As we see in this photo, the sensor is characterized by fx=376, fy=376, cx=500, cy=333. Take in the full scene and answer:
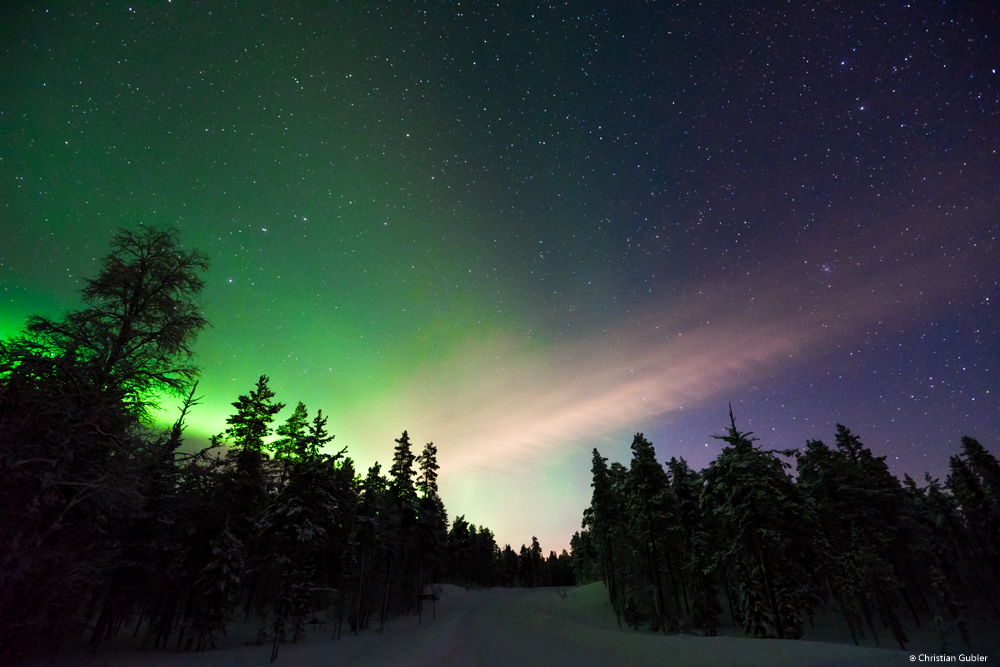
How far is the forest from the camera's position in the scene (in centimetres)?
1109

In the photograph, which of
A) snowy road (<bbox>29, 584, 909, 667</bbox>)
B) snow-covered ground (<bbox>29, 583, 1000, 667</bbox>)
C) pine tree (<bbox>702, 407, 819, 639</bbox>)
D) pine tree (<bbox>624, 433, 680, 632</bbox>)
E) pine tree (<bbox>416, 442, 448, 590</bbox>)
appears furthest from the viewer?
pine tree (<bbox>416, 442, 448, 590</bbox>)

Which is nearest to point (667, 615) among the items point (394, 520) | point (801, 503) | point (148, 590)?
point (801, 503)

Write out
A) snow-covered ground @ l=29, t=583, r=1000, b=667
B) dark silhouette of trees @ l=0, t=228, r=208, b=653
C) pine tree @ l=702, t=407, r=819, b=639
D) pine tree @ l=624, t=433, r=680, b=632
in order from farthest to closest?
pine tree @ l=624, t=433, r=680, b=632 < pine tree @ l=702, t=407, r=819, b=639 < snow-covered ground @ l=29, t=583, r=1000, b=667 < dark silhouette of trees @ l=0, t=228, r=208, b=653

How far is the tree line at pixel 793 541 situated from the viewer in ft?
79.0

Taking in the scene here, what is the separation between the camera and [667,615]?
33.3m

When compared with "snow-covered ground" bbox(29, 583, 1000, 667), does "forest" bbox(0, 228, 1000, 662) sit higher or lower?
higher

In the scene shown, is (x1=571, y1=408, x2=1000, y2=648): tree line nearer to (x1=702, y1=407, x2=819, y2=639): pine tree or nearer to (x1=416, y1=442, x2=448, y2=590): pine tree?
(x1=702, y1=407, x2=819, y2=639): pine tree

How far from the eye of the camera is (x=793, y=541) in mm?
31078

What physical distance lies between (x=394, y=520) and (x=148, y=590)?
19675 millimetres

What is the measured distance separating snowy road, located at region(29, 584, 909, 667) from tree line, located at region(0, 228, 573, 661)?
2.16 m

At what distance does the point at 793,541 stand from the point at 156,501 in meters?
46.5

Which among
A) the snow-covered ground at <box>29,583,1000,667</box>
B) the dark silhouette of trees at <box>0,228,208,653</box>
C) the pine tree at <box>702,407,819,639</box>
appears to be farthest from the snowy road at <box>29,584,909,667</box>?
the dark silhouette of trees at <box>0,228,208,653</box>

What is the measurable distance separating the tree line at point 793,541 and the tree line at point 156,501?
23333 mm

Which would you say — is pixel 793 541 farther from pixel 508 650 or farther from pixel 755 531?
pixel 508 650
